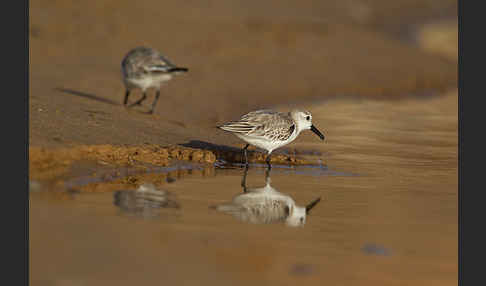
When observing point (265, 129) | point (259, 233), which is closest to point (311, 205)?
point (259, 233)

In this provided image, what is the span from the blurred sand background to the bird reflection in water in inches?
62.4

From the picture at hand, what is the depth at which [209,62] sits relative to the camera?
16.9 m

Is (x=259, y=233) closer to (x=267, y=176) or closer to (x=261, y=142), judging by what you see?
(x=267, y=176)

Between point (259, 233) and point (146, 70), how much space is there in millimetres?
6722

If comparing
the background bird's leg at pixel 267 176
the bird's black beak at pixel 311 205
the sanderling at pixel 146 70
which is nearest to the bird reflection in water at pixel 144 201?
the bird's black beak at pixel 311 205

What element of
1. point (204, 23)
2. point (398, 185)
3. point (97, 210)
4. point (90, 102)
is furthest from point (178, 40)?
point (97, 210)

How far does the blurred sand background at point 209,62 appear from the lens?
10.7 meters

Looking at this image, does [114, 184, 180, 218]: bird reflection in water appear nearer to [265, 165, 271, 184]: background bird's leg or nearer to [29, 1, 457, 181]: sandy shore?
[29, 1, 457, 181]: sandy shore

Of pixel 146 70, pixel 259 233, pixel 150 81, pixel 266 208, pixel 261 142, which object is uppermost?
pixel 146 70

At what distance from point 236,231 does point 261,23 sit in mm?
14636

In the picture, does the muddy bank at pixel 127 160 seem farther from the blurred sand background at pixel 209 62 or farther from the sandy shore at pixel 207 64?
the blurred sand background at pixel 209 62

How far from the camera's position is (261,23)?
66.2 ft

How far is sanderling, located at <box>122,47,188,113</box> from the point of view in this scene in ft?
40.3

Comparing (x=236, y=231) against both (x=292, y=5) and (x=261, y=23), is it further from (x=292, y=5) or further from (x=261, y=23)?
(x=292, y=5)
